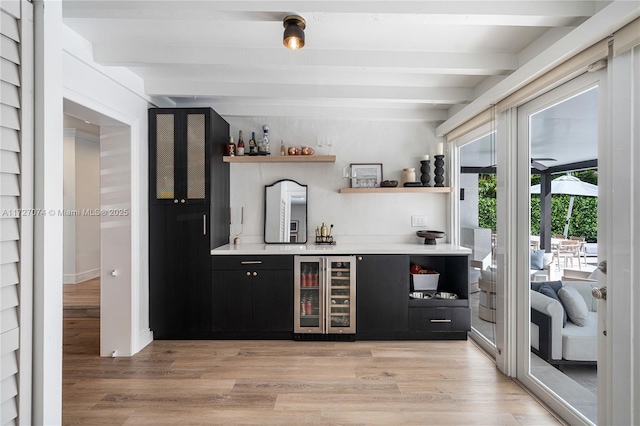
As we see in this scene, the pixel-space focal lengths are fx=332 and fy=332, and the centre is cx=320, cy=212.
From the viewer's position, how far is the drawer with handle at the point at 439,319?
3.30 metres

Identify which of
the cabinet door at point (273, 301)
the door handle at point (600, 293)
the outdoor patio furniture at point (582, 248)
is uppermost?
the outdoor patio furniture at point (582, 248)

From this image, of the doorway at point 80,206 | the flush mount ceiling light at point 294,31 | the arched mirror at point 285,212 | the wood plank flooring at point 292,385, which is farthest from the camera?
the doorway at point 80,206

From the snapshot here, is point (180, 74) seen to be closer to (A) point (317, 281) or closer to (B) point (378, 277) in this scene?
(A) point (317, 281)

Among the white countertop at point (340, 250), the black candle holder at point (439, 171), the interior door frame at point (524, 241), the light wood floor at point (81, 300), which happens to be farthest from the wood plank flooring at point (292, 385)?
the black candle holder at point (439, 171)

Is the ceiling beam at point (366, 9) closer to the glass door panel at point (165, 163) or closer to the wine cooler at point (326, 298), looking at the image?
the glass door panel at point (165, 163)

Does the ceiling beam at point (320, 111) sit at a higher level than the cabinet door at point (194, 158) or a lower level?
higher

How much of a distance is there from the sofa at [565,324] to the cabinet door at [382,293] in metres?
1.15

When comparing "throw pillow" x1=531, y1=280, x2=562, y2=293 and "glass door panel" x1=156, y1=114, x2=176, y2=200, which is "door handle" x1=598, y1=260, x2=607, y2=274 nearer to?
"throw pillow" x1=531, y1=280, x2=562, y2=293

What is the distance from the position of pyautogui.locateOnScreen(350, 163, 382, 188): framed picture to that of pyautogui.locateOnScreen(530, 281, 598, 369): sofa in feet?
6.48

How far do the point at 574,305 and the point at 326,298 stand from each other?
6.44ft

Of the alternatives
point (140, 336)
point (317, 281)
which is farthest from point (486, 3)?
point (140, 336)

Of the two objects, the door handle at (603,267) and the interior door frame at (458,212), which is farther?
the interior door frame at (458,212)
